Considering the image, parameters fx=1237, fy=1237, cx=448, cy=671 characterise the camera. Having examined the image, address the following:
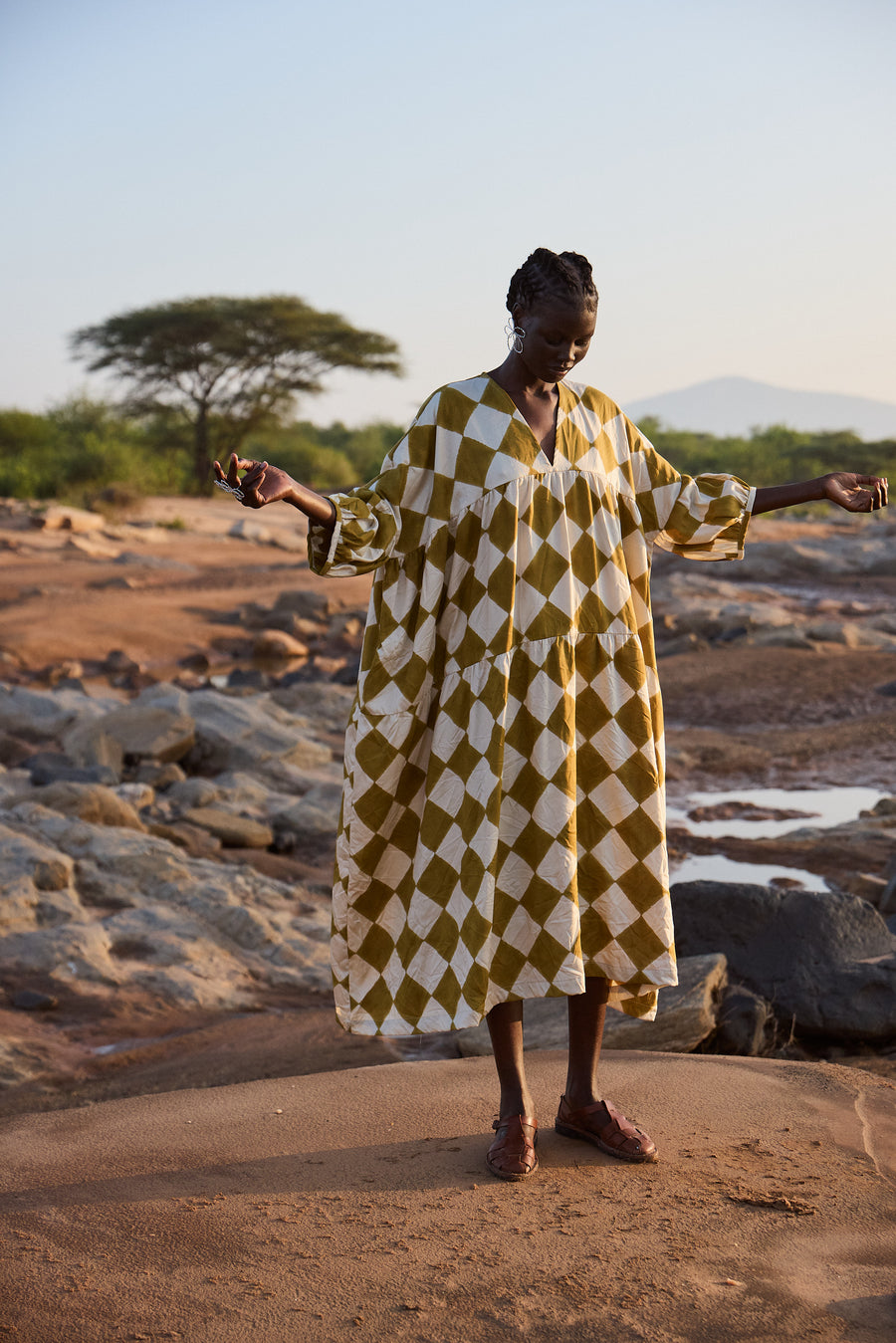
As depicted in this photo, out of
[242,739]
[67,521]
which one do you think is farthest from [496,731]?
[67,521]

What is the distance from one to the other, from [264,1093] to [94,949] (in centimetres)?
194

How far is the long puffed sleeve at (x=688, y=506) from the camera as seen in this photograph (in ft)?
8.49

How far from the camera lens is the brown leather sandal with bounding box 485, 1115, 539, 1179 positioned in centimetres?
232

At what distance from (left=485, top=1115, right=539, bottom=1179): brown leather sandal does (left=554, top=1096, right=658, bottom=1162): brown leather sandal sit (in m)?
0.13

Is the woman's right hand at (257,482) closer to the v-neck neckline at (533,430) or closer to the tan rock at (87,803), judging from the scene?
the v-neck neckline at (533,430)

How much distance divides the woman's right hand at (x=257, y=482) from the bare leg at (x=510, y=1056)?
3.43 feet

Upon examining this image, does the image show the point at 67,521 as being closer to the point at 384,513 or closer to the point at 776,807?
the point at 776,807

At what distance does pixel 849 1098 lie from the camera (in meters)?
2.76

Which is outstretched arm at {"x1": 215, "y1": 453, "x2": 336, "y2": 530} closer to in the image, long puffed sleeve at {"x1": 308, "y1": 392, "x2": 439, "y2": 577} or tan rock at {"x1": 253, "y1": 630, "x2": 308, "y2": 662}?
long puffed sleeve at {"x1": 308, "y1": 392, "x2": 439, "y2": 577}

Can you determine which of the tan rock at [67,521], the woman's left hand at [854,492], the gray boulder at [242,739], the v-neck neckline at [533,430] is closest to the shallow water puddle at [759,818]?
the gray boulder at [242,739]

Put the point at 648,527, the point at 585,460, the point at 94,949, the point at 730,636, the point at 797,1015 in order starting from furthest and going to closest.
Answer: the point at 730,636
the point at 94,949
the point at 797,1015
the point at 648,527
the point at 585,460

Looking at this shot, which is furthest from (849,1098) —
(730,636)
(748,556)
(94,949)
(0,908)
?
(748,556)

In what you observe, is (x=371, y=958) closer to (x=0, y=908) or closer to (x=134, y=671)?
A: (x=0, y=908)

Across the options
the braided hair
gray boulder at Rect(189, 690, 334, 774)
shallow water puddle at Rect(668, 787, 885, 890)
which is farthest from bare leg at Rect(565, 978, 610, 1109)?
gray boulder at Rect(189, 690, 334, 774)
